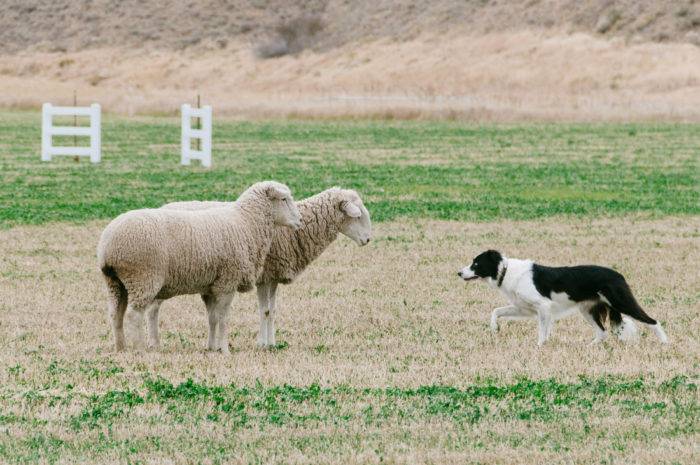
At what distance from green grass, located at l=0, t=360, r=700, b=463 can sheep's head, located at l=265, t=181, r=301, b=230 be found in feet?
7.21

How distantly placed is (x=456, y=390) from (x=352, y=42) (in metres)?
79.9

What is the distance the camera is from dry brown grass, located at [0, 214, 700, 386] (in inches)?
392

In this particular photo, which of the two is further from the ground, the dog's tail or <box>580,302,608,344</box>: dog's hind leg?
the dog's tail

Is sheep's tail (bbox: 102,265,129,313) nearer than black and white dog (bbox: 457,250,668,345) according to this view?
Yes

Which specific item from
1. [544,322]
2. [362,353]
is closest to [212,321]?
[362,353]

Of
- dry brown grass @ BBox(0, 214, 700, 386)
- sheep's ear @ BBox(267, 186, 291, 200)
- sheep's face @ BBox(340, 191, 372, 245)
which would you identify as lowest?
dry brown grass @ BBox(0, 214, 700, 386)

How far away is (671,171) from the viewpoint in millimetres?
30203

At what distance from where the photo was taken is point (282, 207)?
1115cm

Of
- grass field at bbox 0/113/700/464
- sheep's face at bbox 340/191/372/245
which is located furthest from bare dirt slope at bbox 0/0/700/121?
sheep's face at bbox 340/191/372/245

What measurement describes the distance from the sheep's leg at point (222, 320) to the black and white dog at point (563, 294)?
2.26m

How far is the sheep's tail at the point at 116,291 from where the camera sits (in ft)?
33.8

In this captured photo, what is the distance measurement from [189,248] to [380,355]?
5.80 ft

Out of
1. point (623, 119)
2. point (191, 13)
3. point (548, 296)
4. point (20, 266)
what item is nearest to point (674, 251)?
point (548, 296)

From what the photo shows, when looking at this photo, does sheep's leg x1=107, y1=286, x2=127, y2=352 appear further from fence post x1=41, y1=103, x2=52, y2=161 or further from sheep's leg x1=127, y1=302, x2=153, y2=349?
fence post x1=41, y1=103, x2=52, y2=161
